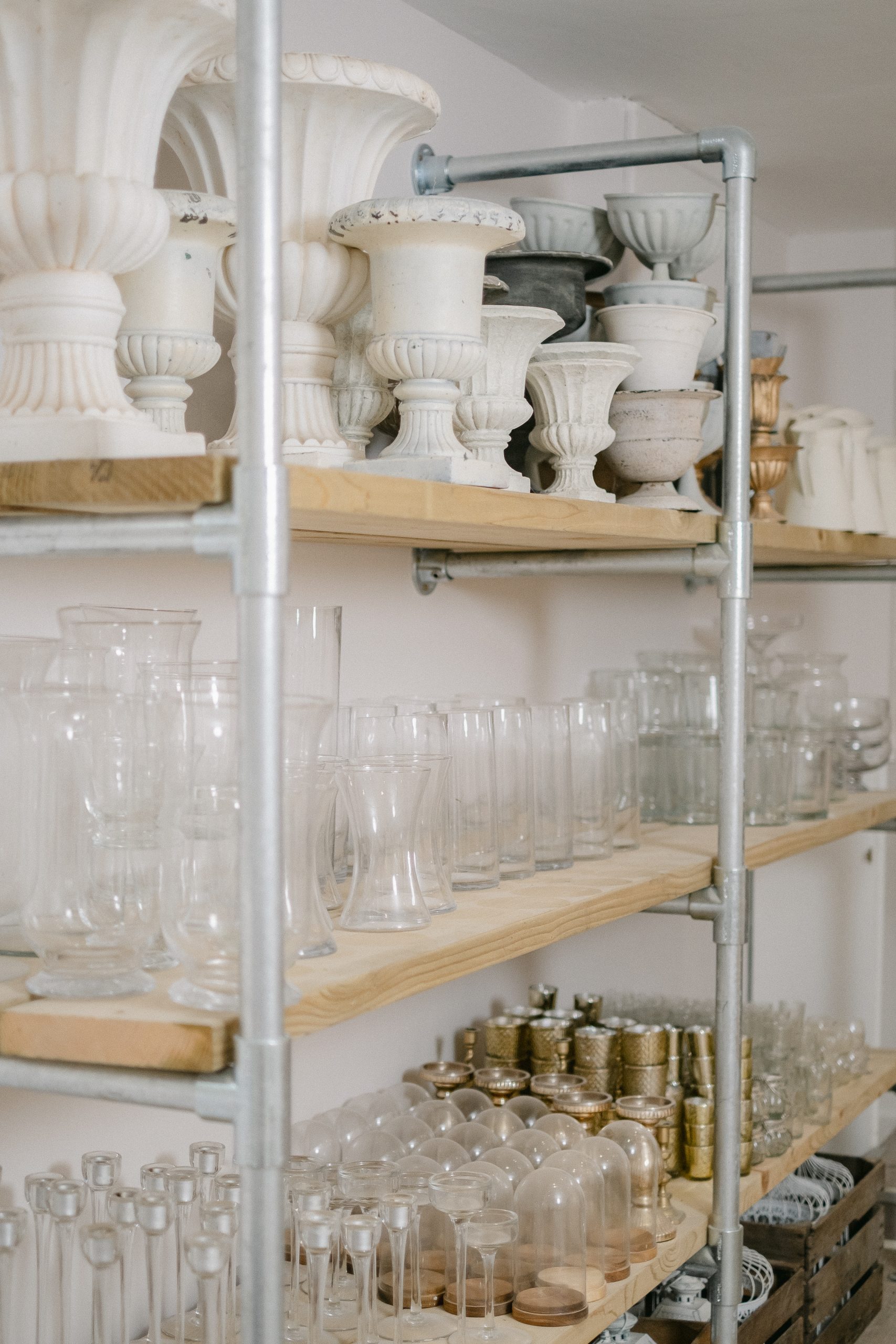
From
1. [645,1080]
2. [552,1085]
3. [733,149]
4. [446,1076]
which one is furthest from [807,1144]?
[733,149]

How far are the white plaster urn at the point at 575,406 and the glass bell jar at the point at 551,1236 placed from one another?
0.80 metres

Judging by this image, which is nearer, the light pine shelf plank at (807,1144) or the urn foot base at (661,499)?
the urn foot base at (661,499)

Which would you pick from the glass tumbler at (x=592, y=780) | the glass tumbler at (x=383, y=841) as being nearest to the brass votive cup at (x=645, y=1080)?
the glass tumbler at (x=592, y=780)

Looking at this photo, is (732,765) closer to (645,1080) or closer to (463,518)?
(645,1080)

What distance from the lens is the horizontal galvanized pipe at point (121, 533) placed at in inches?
40.9

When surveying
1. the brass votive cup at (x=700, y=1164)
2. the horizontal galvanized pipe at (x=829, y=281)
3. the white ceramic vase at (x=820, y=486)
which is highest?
the horizontal galvanized pipe at (x=829, y=281)

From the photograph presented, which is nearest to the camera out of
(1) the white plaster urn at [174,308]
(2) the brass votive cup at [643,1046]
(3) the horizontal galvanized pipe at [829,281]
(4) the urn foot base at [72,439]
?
(4) the urn foot base at [72,439]

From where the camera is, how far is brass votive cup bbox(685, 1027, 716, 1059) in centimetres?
220

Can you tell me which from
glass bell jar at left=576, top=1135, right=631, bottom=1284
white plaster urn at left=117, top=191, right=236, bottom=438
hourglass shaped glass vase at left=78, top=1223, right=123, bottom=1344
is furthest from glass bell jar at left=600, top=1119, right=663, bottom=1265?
white plaster urn at left=117, top=191, right=236, bottom=438

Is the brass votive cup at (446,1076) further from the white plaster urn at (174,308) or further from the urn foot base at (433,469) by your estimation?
the white plaster urn at (174,308)

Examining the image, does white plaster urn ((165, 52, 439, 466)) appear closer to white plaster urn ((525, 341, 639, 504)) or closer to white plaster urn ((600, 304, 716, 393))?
white plaster urn ((525, 341, 639, 504))

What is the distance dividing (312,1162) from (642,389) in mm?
1051

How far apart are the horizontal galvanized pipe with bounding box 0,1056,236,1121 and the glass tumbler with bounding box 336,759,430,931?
390 millimetres

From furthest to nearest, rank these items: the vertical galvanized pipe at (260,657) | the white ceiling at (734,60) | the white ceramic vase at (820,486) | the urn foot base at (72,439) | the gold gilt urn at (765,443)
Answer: the white ceramic vase at (820,486)
the gold gilt urn at (765,443)
the white ceiling at (734,60)
the urn foot base at (72,439)
the vertical galvanized pipe at (260,657)
